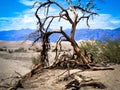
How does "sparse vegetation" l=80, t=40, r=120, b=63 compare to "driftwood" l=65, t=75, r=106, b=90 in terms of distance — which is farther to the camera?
"sparse vegetation" l=80, t=40, r=120, b=63

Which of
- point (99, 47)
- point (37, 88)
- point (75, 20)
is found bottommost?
point (37, 88)

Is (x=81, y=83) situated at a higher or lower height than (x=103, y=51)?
lower

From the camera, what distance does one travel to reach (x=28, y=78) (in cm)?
957

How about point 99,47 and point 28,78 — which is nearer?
point 28,78

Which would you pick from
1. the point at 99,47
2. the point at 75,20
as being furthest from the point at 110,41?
the point at 75,20

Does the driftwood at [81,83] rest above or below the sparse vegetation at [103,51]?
below

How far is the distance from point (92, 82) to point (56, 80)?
1501mm

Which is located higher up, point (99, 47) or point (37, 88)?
point (99, 47)

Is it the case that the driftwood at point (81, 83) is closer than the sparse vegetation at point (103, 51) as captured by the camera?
Yes

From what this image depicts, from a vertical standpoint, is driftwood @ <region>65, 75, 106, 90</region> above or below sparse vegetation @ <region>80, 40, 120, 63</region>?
below

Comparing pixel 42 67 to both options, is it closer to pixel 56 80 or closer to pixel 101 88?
pixel 56 80

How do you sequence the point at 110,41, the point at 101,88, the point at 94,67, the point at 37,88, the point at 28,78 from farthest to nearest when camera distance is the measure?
the point at 110,41
the point at 28,78
the point at 94,67
the point at 37,88
the point at 101,88

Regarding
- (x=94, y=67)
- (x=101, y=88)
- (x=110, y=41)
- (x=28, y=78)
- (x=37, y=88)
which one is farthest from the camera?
(x=110, y=41)

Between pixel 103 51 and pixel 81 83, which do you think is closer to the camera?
pixel 81 83
